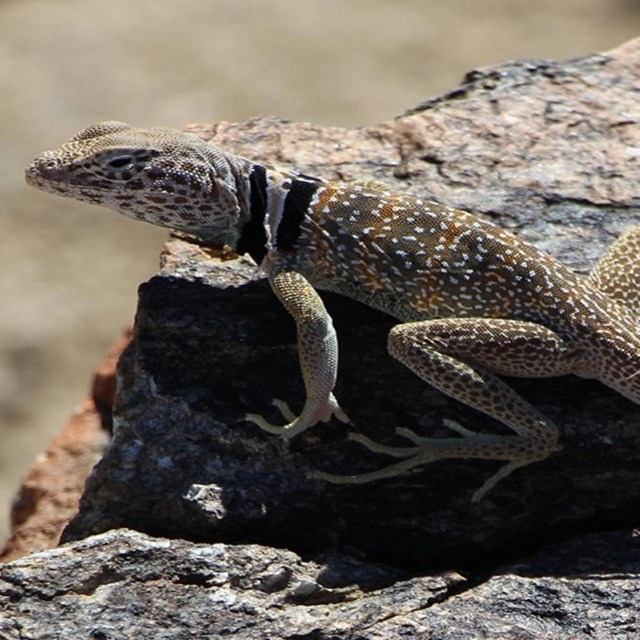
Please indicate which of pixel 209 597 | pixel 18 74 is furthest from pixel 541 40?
pixel 209 597

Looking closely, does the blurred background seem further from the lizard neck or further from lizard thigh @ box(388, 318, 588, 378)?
lizard thigh @ box(388, 318, 588, 378)

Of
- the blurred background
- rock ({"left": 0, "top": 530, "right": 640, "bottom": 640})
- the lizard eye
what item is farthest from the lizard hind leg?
the blurred background

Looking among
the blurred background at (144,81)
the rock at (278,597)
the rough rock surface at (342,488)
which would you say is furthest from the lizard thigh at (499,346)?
the blurred background at (144,81)

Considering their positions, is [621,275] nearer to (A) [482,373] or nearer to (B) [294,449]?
(A) [482,373]

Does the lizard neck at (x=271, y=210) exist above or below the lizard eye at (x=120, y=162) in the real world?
below

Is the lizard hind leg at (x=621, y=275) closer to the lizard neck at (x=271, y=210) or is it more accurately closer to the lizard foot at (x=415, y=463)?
the lizard foot at (x=415, y=463)

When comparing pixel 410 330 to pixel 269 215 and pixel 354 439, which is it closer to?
pixel 354 439

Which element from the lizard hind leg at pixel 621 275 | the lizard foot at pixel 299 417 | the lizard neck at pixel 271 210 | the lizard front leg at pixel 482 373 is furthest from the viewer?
the lizard neck at pixel 271 210
